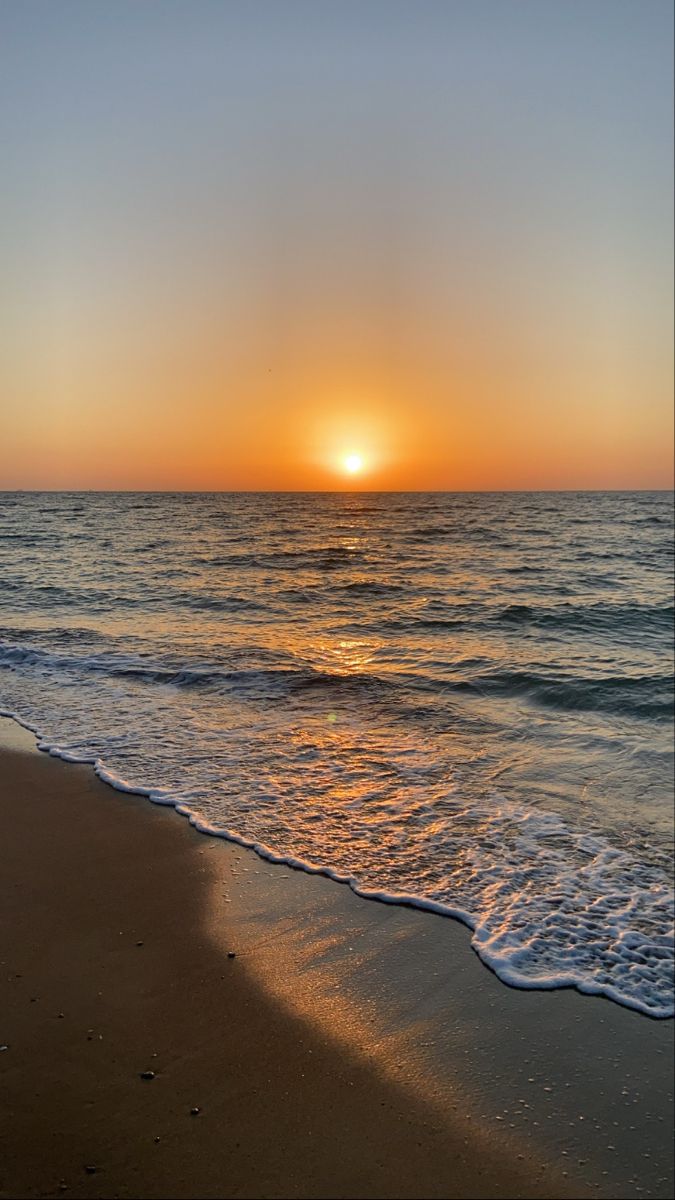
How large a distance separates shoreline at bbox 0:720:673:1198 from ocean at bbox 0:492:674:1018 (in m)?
0.46

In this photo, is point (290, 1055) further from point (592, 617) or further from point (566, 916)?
point (592, 617)

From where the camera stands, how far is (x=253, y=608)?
59.4 ft

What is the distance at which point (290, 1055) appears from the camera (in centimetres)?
347

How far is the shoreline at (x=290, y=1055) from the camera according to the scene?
2875mm

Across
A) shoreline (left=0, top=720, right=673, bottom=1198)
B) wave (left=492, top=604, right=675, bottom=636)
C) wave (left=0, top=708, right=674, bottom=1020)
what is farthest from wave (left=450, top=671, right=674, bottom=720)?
shoreline (left=0, top=720, right=673, bottom=1198)

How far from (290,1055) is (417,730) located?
18.4 feet

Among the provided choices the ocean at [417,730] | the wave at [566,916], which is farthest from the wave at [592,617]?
the wave at [566,916]

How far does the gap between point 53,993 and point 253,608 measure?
14381 mm

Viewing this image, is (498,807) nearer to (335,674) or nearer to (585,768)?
(585,768)

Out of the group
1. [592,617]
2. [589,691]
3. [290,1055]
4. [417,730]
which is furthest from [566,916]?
[592,617]

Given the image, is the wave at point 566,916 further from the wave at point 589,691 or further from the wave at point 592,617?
the wave at point 592,617

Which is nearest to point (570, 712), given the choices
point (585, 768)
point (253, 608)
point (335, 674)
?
point (585, 768)

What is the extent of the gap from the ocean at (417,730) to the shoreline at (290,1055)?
458 mm

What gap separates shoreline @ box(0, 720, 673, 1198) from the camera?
2875mm
